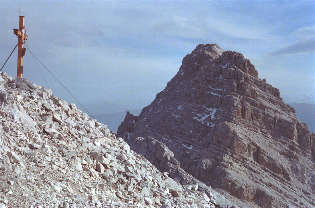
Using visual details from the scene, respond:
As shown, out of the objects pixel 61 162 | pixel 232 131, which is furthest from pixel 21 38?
pixel 232 131

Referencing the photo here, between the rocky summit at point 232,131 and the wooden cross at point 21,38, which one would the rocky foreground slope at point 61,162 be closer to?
the wooden cross at point 21,38

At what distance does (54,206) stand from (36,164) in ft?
6.91

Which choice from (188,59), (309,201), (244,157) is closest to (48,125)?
(244,157)

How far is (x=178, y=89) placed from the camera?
79375 mm

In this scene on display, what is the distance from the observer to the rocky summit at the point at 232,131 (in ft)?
200

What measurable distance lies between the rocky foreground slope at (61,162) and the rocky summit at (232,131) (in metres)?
38.8

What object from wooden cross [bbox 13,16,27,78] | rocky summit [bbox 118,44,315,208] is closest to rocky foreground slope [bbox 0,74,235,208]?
wooden cross [bbox 13,16,27,78]

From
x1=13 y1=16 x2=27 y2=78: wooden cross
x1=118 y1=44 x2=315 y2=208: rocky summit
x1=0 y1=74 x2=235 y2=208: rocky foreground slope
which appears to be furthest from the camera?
x1=118 y1=44 x2=315 y2=208: rocky summit

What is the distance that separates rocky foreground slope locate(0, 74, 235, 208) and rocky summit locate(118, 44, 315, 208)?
38.8 metres

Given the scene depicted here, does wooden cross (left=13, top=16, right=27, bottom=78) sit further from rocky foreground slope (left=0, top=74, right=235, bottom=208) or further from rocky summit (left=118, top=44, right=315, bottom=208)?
rocky summit (left=118, top=44, right=315, bottom=208)

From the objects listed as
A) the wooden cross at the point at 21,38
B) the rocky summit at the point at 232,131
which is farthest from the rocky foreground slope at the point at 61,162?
the rocky summit at the point at 232,131

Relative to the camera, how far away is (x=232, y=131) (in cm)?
6675

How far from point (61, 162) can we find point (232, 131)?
53.6 m

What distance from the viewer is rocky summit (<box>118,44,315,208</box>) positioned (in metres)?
60.9
